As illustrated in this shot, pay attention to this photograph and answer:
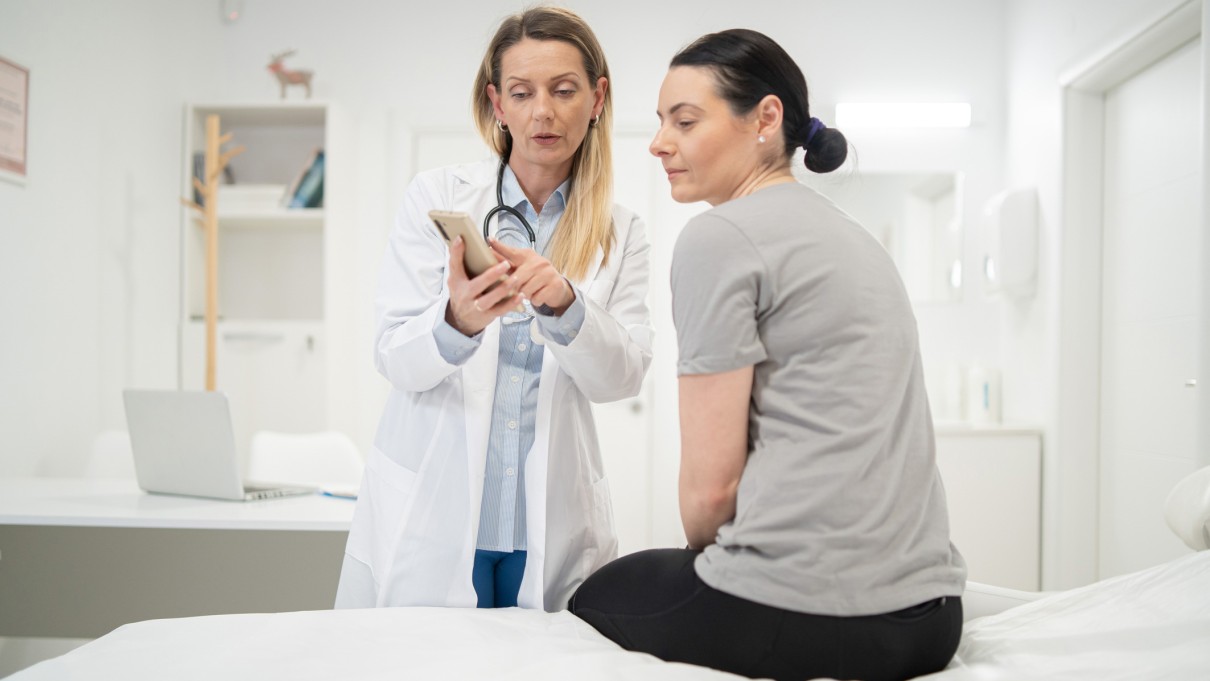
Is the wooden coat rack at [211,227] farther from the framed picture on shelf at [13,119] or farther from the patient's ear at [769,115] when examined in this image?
the patient's ear at [769,115]

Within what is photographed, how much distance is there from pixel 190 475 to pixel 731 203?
1.80 metres

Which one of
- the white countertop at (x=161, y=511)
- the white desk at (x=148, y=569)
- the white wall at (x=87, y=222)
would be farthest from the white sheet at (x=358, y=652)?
the white wall at (x=87, y=222)

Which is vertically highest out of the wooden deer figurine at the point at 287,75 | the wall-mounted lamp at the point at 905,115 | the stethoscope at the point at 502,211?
the wooden deer figurine at the point at 287,75

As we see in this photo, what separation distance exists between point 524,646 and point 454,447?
16.8 inches

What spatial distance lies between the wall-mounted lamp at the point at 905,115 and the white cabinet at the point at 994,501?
4.75 feet

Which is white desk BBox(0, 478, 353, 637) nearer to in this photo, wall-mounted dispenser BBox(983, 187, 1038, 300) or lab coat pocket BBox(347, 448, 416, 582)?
lab coat pocket BBox(347, 448, 416, 582)

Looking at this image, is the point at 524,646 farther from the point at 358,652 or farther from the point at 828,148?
the point at 828,148

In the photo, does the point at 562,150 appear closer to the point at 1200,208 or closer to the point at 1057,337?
the point at 1200,208

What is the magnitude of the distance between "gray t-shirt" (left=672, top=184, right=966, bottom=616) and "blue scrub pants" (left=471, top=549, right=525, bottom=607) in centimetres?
49

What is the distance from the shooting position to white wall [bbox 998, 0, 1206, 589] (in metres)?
3.52

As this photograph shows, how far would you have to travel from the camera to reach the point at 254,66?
14.7 feet

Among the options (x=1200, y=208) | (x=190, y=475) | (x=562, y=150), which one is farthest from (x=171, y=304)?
(x=1200, y=208)

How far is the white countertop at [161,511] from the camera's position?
81.2 inches

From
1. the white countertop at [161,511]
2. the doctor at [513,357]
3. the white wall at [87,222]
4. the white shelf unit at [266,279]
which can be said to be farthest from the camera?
the white shelf unit at [266,279]
